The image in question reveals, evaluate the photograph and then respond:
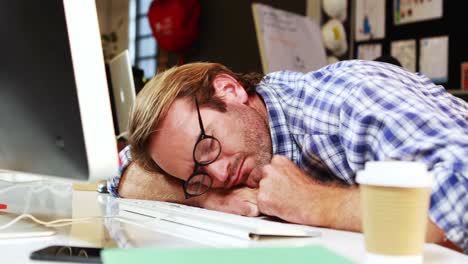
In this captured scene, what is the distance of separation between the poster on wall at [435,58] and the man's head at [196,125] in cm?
172

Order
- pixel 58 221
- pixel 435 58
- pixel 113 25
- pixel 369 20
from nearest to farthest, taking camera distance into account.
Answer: pixel 58 221
pixel 435 58
pixel 369 20
pixel 113 25

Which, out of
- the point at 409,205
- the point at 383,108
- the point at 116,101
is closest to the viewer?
the point at 409,205

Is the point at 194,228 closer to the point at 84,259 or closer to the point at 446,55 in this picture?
the point at 84,259

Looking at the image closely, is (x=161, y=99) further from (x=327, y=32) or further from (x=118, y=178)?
(x=327, y=32)

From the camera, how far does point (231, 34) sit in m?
4.24

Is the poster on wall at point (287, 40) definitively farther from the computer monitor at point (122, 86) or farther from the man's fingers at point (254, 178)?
the man's fingers at point (254, 178)

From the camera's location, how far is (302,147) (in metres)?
1.30

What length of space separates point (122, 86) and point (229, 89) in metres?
1.13

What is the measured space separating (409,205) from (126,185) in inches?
44.4

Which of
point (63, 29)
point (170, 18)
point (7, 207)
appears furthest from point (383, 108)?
point (170, 18)

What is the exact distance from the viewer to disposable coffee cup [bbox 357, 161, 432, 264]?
0.55 meters

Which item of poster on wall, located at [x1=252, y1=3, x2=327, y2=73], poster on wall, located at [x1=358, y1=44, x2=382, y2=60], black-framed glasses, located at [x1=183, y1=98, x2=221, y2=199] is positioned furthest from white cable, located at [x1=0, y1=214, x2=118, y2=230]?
poster on wall, located at [x1=358, y1=44, x2=382, y2=60]

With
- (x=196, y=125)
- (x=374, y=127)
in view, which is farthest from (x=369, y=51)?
(x=374, y=127)

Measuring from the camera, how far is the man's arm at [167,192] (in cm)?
127
